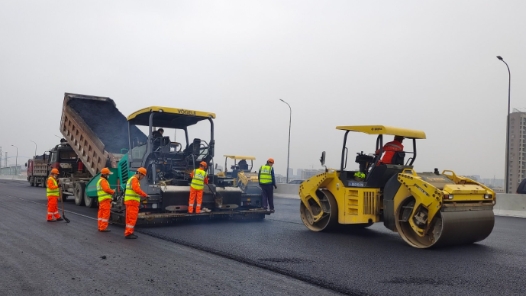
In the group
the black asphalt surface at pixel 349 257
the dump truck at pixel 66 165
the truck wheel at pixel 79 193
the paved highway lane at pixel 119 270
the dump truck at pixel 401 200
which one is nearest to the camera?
the paved highway lane at pixel 119 270

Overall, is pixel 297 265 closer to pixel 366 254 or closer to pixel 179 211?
pixel 366 254

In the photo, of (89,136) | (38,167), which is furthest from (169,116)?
(38,167)

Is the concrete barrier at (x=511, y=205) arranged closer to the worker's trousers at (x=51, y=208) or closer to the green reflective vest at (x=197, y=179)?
the green reflective vest at (x=197, y=179)

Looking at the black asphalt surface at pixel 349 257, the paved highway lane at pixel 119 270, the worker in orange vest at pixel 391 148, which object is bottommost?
the paved highway lane at pixel 119 270

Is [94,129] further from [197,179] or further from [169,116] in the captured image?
[197,179]

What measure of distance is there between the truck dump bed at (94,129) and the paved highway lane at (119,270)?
4.97 meters

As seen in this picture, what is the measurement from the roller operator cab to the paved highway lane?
1.48 metres

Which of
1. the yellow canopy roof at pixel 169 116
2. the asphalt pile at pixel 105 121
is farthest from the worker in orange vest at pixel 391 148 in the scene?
the asphalt pile at pixel 105 121

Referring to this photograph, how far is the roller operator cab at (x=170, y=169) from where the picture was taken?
1000cm

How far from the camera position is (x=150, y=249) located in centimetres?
734

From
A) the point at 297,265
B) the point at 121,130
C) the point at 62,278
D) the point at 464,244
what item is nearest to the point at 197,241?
the point at 297,265

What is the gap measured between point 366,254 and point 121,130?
9401 millimetres

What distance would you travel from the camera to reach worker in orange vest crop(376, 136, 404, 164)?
29.2 ft

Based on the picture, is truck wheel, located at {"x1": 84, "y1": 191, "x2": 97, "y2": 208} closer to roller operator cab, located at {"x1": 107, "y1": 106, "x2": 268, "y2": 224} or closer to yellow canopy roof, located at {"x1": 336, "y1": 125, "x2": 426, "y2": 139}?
roller operator cab, located at {"x1": 107, "y1": 106, "x2": 268, "y2": 224}
